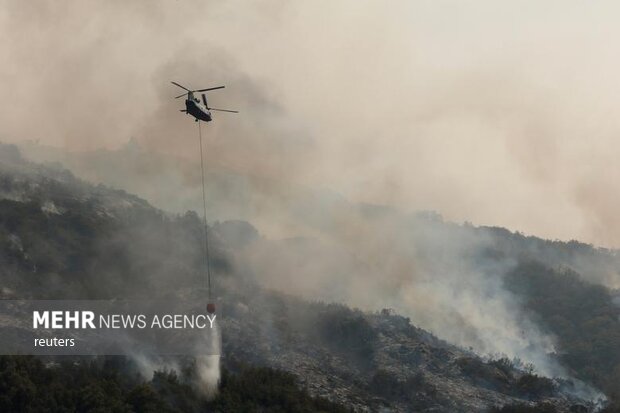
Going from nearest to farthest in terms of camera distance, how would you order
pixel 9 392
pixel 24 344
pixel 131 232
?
1. pixel 9 392
2. pixel 24 344
3. pixel 131 232

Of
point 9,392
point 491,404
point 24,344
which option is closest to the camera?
point 9,392

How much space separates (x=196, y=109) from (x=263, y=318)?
190ft

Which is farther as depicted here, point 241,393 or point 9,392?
point 241,393

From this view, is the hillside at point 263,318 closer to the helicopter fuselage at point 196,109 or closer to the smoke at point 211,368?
the smoke at point 211,368

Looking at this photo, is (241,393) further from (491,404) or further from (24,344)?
(491,404)

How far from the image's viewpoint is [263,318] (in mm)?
167750

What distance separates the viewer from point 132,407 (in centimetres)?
11581

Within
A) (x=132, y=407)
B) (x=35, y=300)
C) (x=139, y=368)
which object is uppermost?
(x=35, y=300)

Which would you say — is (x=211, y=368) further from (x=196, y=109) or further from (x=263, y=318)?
(x=196, y=109)

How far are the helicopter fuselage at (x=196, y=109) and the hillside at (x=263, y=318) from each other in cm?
4502

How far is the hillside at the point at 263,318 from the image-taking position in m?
151

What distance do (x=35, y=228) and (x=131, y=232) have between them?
23.4 metres

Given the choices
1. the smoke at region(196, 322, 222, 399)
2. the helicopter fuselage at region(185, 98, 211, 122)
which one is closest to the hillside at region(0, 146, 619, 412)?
the smoke at region(196, 322, 222, 399)

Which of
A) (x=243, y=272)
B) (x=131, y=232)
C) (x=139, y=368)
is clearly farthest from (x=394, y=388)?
(x=131, y=232)
